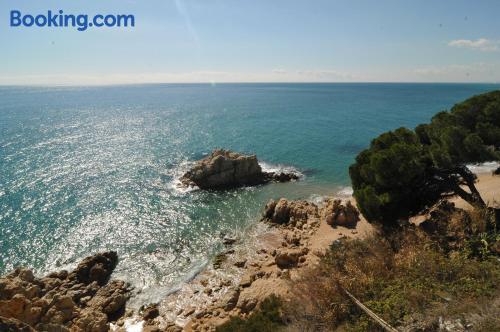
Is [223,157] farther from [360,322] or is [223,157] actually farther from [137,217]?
[360,322]

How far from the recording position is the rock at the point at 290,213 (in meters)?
31.3

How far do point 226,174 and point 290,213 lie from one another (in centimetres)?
1306

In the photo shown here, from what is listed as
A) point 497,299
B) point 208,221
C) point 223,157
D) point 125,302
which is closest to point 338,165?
point 223,157

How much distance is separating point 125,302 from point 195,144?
44.0 meters

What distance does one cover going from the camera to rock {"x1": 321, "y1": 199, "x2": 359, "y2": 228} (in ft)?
96.5

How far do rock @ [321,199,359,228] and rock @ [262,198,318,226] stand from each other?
1.77 m

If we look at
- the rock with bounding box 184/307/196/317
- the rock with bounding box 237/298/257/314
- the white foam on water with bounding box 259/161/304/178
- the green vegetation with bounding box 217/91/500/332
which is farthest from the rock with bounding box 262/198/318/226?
the rock with bounding box 184/307/196/317

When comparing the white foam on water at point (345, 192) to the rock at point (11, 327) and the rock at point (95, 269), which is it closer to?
the rock at point (95, 269)

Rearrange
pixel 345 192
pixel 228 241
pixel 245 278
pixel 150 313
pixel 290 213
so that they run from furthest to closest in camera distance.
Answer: pixel 345 192 → pixel 290 213 → pixel 228 241 → pixel 245 278 → pixel 150 313

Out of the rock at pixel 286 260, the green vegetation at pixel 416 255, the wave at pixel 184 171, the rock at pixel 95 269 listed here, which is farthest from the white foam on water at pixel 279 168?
the rock at pixel 95 269

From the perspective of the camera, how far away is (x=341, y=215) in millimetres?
29422

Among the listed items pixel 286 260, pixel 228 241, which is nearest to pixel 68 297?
pixel 228 241

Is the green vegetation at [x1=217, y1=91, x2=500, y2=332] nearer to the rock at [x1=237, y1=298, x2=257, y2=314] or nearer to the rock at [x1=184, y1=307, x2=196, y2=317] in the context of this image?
the rock at [x1=237, y1=298, x2=257, y2=314]

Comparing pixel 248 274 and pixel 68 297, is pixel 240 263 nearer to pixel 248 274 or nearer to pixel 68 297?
pixel 248 274
